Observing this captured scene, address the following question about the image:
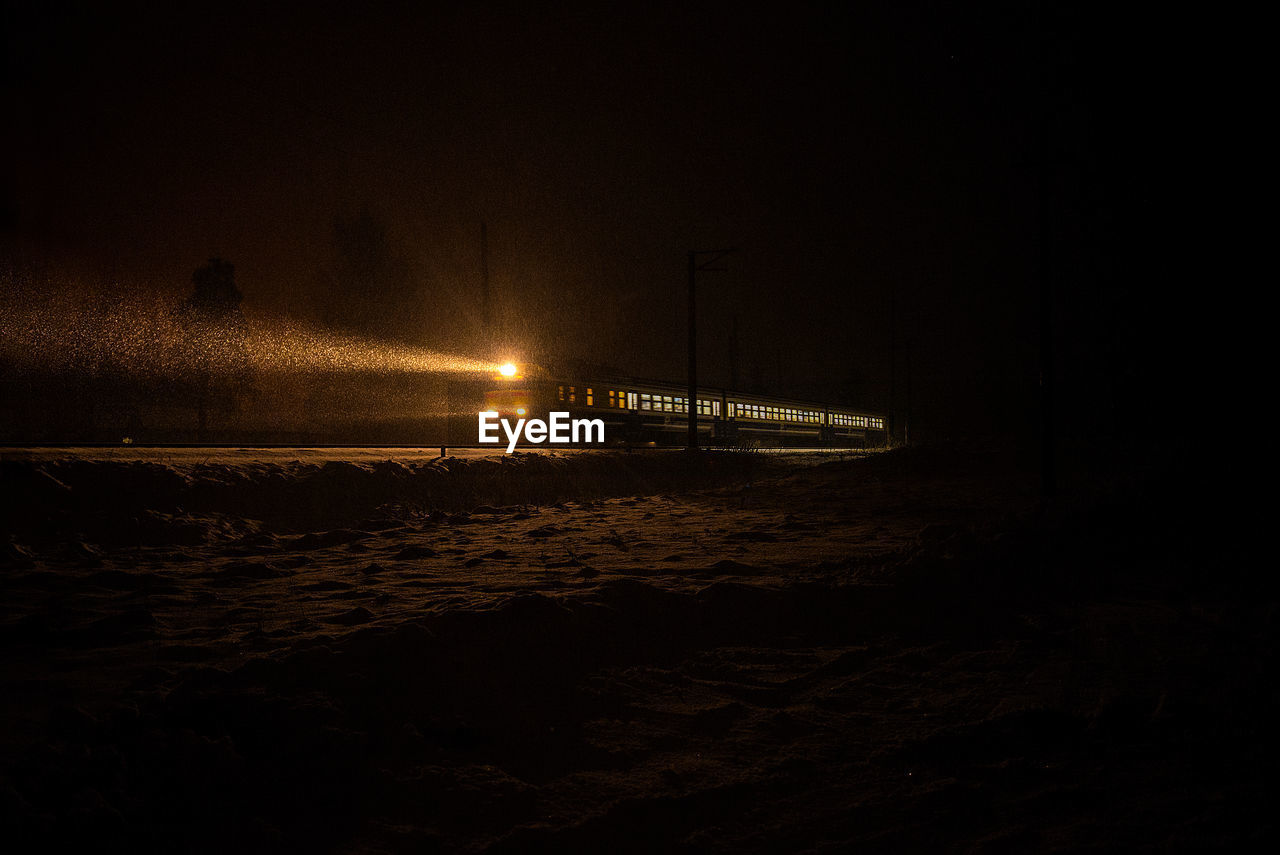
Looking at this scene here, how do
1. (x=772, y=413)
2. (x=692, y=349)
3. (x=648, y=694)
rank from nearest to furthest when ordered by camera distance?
(x=648, y=694), (x=692, y=349), (x=772, y=413)

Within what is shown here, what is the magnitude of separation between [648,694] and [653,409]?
26.2m

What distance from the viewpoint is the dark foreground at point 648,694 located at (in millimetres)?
2928

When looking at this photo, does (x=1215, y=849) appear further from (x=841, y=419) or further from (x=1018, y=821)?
(x=841, y=419)

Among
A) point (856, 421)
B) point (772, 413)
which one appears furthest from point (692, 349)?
point (856, 421)

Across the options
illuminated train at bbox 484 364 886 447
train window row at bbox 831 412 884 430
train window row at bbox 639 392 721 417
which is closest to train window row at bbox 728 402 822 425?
illuminated train at bbox 484 364 886 447

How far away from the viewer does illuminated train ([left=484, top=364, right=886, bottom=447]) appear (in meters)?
26.3

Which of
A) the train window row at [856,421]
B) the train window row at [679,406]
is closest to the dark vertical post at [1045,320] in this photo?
the train window row at [679,406]

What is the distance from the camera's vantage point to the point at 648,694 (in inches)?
169

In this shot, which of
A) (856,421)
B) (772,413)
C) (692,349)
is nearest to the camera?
(692,349)

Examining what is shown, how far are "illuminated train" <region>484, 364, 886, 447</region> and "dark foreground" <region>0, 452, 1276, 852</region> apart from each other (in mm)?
17448

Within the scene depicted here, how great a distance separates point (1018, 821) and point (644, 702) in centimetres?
188

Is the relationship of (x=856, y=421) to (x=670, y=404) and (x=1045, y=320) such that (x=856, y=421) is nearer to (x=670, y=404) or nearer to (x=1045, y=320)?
(x=670, y=404)

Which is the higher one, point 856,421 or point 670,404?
point 670,404

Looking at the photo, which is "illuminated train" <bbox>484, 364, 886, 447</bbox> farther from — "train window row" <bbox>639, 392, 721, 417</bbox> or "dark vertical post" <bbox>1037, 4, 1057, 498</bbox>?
"dark vertical post" <bbox>1037, 4, 1057, 498</bbox>
